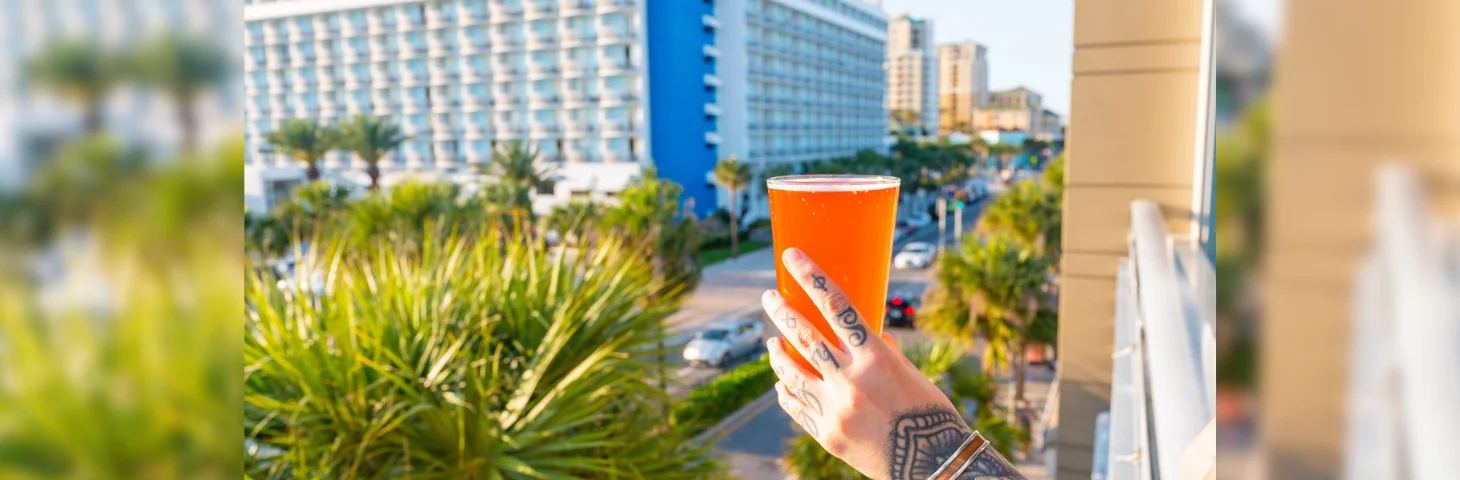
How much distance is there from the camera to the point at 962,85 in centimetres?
4988

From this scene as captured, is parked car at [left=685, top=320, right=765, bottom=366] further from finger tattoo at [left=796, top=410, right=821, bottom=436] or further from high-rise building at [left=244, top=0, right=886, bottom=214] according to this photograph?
high-rise building at [left=244, top=0, right=886, bottom=214]

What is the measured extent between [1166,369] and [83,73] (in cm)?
128

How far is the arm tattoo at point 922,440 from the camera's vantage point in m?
0.79

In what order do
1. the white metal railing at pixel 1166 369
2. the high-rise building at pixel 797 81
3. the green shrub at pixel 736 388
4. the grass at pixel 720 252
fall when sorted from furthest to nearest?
1. the high-rise building at pixel 797 81
2. the grass at pixel 720 252
3. the green shrub at pixel 736 388
4. the white metal railing at pixel 1166 369

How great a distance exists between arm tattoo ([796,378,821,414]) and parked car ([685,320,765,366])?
14.5 m

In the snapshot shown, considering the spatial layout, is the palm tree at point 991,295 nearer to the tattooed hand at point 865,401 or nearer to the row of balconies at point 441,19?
the tattooed hand at point 865,401

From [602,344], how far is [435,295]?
0.44 m

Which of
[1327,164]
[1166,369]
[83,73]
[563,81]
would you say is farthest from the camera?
[563,81]

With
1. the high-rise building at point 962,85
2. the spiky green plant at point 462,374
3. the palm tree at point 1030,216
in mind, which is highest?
the high-rise building at point 962,85

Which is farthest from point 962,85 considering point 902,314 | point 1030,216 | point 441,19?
point 1030,216

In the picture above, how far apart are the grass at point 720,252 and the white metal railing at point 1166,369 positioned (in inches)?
1046

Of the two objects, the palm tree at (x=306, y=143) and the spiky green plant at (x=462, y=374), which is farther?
the palm tree at (x=306, y=143)

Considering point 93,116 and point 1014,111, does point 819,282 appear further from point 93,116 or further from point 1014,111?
point 1014,111

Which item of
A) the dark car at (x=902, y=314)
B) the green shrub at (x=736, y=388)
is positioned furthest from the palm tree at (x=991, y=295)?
the dark car at (x=902, y=314)
